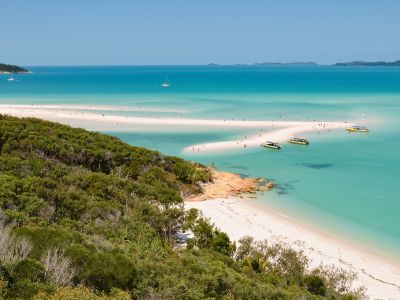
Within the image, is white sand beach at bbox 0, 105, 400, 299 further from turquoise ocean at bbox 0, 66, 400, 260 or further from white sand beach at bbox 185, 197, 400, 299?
turquoise ocean at bbox 0, 66, 400, 260

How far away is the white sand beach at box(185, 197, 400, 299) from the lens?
→ 17.6 metres

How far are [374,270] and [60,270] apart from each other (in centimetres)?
1357

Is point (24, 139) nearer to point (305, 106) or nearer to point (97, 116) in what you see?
point (97, 116)

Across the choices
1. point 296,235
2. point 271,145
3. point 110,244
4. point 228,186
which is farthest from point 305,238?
point 271,145

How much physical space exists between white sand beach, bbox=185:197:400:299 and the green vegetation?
1453mm

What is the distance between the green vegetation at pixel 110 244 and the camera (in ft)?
35.2

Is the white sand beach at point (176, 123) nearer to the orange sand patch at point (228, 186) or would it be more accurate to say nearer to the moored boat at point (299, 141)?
the moored boat at point (299, 141)

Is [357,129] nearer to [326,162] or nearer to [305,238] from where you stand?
[326,162]

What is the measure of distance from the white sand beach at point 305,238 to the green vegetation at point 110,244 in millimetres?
1453

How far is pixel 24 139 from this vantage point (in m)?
26.4

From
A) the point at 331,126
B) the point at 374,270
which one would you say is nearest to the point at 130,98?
the point at 331,126

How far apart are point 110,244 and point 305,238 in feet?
37.5

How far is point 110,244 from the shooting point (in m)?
13.5

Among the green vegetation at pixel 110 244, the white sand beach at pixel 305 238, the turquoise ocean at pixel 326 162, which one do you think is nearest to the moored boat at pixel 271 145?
the turquoise ocean at pixel 326 162
